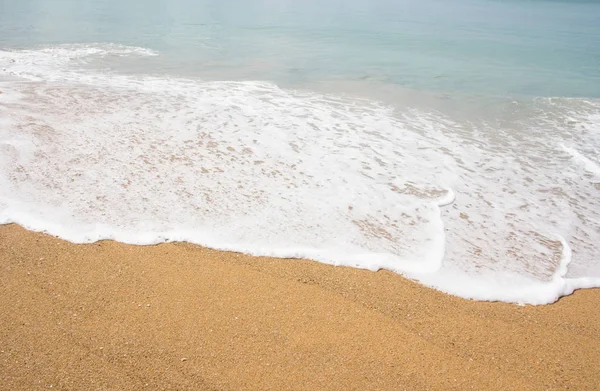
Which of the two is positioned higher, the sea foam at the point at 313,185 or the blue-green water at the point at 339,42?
the blue-green water at the point at 339,42

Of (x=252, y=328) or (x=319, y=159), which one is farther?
(x=319, y=159)

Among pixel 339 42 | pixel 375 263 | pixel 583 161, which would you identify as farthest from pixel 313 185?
pixel 339 42

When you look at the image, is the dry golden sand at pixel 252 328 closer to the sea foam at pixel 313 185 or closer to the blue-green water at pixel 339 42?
the sea foam at pixel 313 185

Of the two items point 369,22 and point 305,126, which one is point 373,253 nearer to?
point 305,126

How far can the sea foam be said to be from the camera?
13.3ft

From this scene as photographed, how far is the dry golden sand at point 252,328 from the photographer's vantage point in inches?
105

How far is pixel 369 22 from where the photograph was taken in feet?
82.1

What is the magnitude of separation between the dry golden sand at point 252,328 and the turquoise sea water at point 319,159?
297mm

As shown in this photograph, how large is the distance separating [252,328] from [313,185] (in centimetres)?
259

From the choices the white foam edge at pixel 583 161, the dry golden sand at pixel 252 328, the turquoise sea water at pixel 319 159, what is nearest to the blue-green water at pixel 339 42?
the turquoise sea water at pixel 319 159

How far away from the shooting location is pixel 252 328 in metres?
3.00

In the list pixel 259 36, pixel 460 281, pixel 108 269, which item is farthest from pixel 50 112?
pixel 259 36

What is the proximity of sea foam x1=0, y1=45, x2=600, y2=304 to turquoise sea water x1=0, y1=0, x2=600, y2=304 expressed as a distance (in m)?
0.03

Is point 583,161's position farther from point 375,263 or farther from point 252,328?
point 252,328
